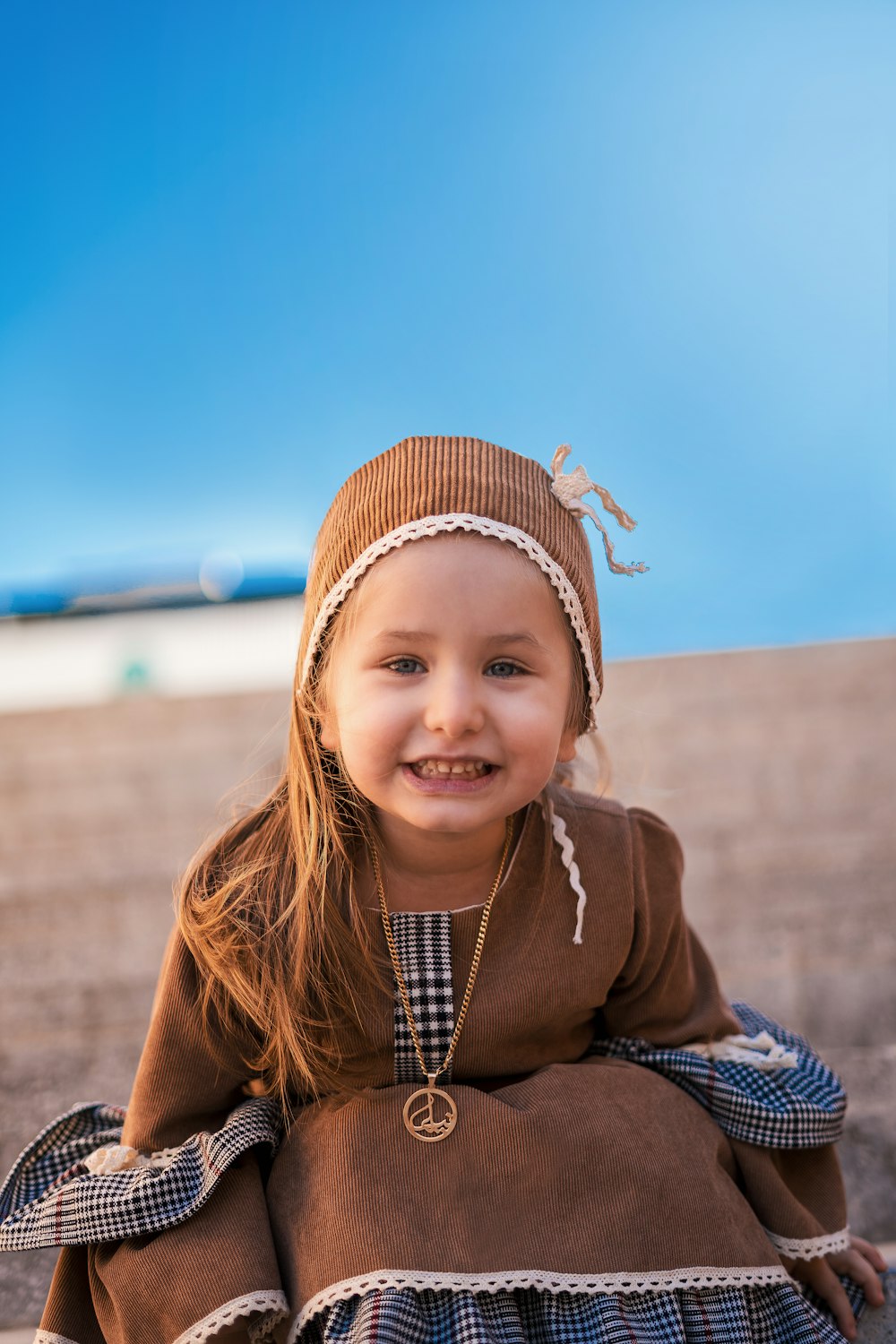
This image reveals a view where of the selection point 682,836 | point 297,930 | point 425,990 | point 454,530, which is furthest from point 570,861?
point 682,836

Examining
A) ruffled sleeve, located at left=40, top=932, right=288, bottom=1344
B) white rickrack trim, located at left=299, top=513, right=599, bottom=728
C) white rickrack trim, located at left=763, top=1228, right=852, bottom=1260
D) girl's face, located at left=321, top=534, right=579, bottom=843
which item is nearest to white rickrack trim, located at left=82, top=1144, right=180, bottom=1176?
ruffled sleeve, located at left=40, top=932, right=288, bottom=1344

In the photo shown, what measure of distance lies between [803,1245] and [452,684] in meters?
0.76

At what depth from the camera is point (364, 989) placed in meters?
1.31

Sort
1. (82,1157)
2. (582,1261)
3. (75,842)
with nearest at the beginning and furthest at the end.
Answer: (582,1261) → (82,1157) → (75,842)

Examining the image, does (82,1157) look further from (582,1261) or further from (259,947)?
(582,1261)

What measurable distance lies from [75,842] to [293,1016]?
6.02 ft

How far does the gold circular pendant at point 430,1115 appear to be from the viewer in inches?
48.1

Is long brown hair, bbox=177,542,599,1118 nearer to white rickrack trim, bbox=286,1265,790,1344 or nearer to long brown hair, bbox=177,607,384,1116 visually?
long brown hair, bbox=177,607,384,1116

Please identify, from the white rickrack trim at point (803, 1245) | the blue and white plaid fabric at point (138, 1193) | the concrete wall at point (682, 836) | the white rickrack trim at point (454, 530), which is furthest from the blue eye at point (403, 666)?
the white rickrack trim at point (803, 1245)

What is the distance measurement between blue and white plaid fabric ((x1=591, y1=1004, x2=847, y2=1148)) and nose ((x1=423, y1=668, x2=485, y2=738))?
515 millimetres

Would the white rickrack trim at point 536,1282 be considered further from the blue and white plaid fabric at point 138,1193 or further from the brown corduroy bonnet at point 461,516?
the brown corduroy bonnet at point 461,516

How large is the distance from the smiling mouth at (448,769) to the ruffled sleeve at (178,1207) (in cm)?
34

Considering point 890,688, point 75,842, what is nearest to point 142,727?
point 75,842

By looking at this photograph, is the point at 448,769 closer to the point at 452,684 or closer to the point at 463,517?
the point at 452,684
